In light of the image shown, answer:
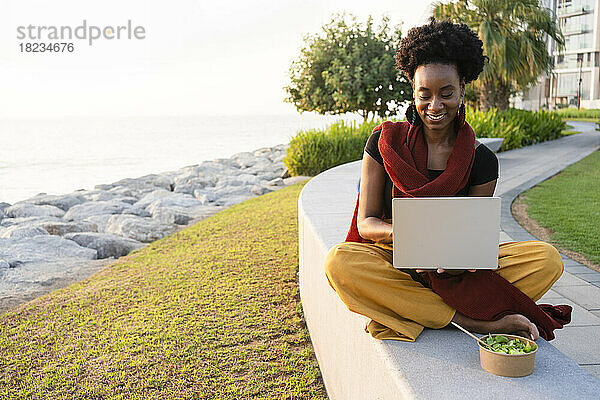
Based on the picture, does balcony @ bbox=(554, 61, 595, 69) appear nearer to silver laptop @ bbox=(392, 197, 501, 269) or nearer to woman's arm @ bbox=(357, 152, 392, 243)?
woman's arm @ bbox=(357, 152, 392, 243)

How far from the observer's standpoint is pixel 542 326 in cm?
219

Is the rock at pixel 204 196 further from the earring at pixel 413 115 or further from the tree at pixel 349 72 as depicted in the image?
the earring at pixel 413 115

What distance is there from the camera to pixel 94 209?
32.7 ft

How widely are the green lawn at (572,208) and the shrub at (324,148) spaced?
153 inches

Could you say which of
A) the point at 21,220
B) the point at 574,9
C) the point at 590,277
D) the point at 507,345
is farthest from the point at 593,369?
the point at 574,9

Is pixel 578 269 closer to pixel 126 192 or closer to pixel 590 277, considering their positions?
pixel 590 277

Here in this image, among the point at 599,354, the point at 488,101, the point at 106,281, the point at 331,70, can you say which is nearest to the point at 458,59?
the point at 599,354

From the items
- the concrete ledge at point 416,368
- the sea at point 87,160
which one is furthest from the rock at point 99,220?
the concrete ledge at point 416,368

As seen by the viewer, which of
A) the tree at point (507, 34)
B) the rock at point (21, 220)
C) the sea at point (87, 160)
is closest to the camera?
the rock at point (21, 220)

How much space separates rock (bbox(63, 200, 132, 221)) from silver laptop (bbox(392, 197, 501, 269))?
8.58 meters

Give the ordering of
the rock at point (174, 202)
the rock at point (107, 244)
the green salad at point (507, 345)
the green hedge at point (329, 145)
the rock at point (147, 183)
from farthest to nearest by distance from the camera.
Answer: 1. the rock at point (147, 183)
2. the green hedge at point (329, 145)
3. the rock at point (174, 202)
4. the rock at point (107, 244)
5. the green salad at point (507, 345)

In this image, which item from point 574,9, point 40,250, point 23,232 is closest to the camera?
point 40,250

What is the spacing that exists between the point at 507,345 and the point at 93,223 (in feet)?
25.8

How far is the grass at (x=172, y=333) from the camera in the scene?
330 centimetres
